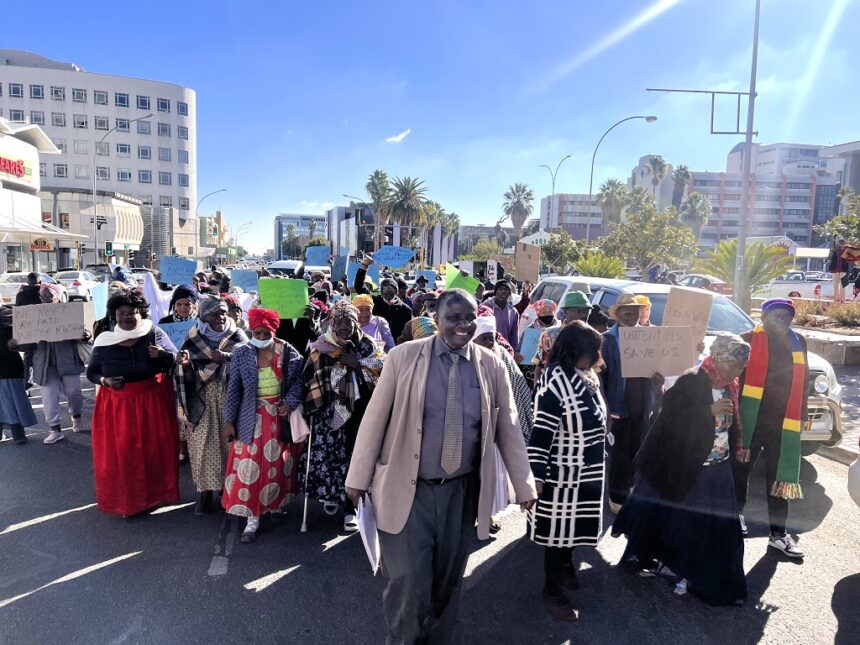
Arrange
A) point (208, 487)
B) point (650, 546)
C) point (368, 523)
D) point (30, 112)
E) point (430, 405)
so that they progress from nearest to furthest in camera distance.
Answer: point (430, 405)
point (368, 523)
point (650, 546)
point (208, 487)
point (30, 112)

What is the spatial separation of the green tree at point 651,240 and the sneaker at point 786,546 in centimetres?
2832

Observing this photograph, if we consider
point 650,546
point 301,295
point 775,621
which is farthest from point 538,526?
point 301,295

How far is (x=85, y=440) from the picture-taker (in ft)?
23.5

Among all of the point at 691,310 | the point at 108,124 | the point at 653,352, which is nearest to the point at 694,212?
the point at 108,124

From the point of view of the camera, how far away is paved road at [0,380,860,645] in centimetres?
345

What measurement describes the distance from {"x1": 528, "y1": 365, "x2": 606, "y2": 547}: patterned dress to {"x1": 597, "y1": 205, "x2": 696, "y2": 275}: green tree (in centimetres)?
2960

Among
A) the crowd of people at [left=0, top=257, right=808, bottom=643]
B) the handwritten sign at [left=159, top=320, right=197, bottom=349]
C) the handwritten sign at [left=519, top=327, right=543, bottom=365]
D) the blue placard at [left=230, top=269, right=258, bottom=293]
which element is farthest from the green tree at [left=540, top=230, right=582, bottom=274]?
the handwritten sign at [left=159, top=320, right=197, bottom=349]

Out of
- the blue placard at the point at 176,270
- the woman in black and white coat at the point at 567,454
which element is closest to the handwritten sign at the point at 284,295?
the woman in black and white coat at the point at 567,454

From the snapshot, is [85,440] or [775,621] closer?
[775,621]

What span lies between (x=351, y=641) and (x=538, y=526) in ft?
4.14

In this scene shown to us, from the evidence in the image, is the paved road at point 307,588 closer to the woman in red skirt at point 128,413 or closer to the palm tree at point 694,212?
the woman in red skirt at point 128,413

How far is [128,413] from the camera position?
4.91 metres

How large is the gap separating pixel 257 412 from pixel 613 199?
262ft

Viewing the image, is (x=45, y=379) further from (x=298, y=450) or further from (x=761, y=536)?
(x=761, y=536)
